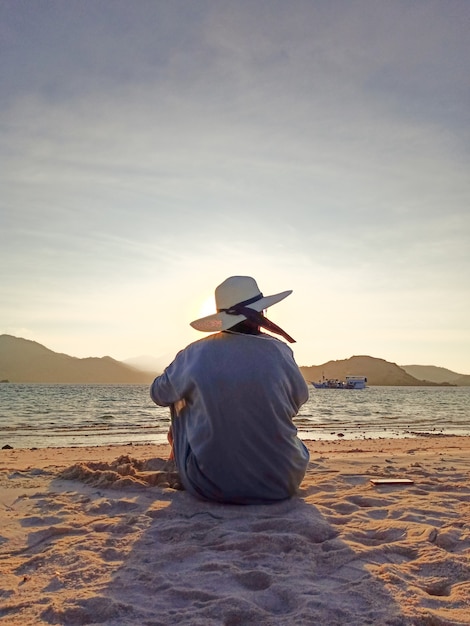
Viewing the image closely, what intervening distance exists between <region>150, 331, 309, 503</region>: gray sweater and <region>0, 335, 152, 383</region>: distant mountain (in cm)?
16175

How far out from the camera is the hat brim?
12.9 ft

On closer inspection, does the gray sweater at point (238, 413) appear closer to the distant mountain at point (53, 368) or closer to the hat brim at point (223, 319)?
the hat brim at point (223, 319)

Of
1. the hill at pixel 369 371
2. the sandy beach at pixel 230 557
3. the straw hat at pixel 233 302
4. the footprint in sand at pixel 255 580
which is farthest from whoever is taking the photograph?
the hill at pixel 369 371

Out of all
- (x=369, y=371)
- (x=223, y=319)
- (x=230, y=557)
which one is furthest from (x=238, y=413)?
(x=369, y=371)

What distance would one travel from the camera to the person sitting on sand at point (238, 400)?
3.84 meters

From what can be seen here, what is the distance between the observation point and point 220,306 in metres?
4.04

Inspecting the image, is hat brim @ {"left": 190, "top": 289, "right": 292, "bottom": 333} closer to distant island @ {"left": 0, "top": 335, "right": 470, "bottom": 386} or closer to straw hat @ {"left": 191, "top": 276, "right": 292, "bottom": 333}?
straw hat @ {"left": 191, "top": 276, "right": 292, "bottom": 333}

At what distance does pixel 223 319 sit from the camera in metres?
3.94

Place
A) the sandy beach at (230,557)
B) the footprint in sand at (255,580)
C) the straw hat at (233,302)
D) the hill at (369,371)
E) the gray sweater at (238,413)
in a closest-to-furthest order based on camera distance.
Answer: the sandy beach at (230,557), the footprint in sand at (255,580), the gray sweater at (238,413), the straw hat at (233,302), the hill at (369,371)

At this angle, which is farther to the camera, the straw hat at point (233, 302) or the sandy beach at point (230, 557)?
the straw hat at point (233, 302)

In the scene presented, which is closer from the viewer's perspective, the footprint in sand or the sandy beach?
the sandy beach

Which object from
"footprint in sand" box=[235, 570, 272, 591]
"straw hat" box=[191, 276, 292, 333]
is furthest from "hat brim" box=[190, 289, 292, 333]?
"footprint in sand" box=[235, 570, 272, 591]

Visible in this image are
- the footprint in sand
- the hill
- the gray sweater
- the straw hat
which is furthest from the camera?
the hill

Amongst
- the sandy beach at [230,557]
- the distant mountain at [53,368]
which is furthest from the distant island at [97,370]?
the sandy beach at [230,557]
